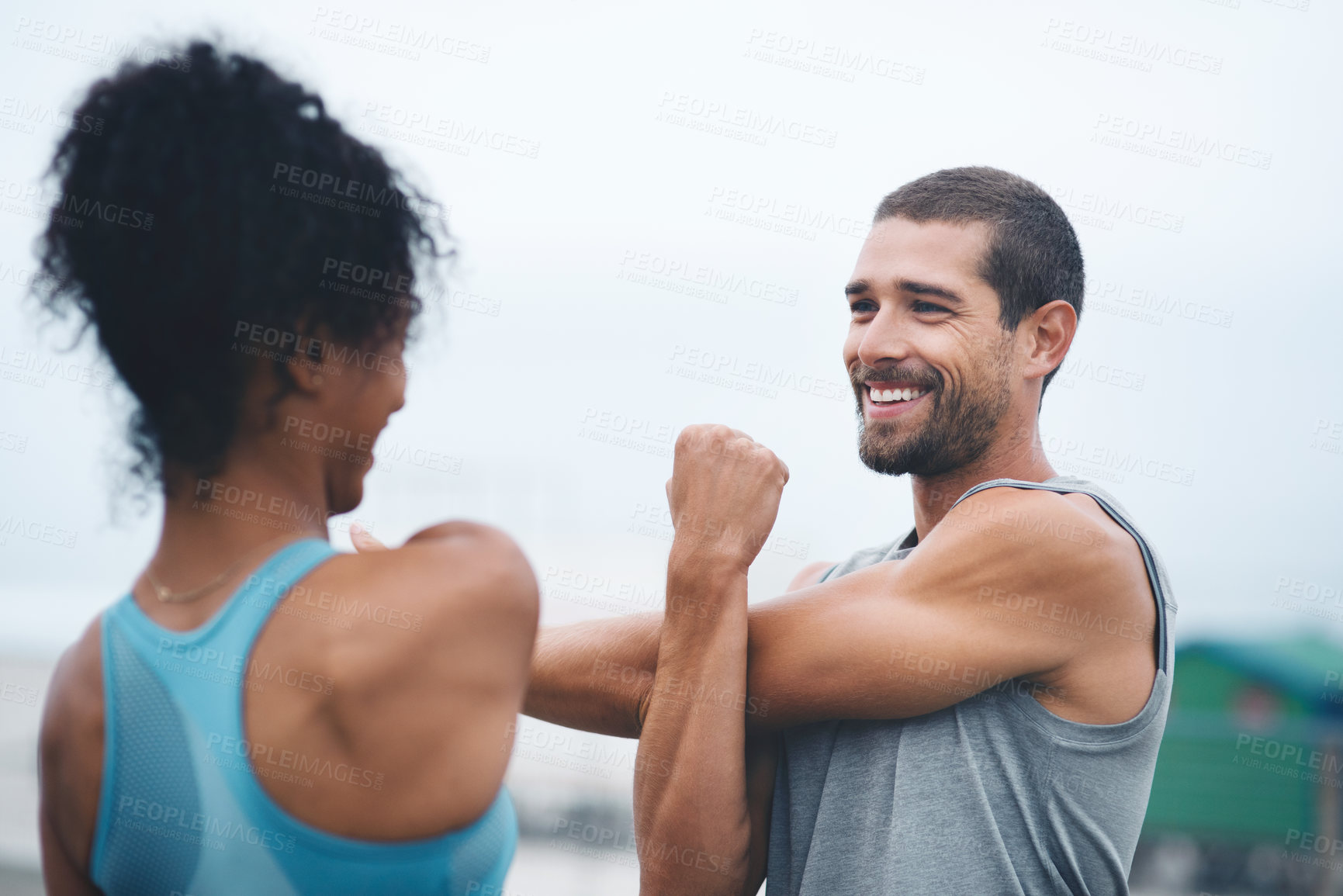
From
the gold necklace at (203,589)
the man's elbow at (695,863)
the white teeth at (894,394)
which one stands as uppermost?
the white teeth at (894,394)

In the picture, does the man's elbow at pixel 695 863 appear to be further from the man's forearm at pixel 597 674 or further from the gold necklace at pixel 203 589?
the gold necklace at pixel 203 589

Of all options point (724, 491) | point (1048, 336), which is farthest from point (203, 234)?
point (1048, 336)

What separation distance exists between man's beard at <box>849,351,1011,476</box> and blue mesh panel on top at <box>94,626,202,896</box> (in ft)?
4.88

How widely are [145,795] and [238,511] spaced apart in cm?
32

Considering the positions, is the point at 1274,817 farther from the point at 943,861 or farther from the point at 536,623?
the point at 536,623

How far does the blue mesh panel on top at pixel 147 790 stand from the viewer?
1.05m

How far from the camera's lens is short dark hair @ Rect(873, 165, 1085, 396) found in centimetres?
213

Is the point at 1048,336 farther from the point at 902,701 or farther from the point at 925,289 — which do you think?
the point at 902,701

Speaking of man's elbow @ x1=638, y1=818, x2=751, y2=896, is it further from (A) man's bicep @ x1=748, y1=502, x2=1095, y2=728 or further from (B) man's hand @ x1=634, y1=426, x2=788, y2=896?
(A) man's bicep @ x1=748, y1=502, x2=1095, y2=728

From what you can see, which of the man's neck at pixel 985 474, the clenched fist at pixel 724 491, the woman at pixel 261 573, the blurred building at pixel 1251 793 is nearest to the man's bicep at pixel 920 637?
the clenched fist at pixel 724 491

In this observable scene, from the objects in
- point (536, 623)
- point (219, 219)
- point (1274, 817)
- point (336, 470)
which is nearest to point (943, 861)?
point (536, 623)

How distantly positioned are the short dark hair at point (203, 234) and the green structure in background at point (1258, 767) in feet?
47.1

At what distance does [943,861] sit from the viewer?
174cm

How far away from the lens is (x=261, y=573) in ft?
3.61
